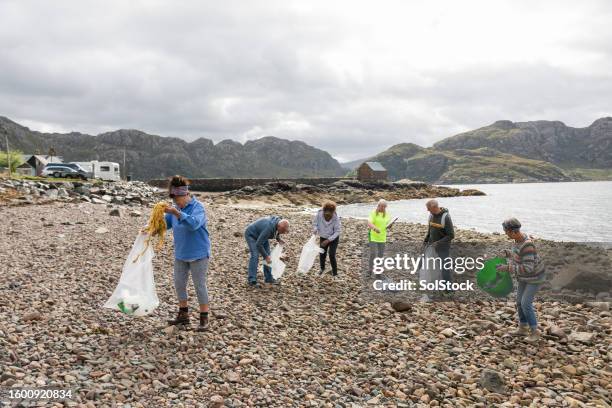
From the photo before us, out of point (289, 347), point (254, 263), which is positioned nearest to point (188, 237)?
point (289, 347)

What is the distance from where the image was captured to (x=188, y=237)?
704 centimetres

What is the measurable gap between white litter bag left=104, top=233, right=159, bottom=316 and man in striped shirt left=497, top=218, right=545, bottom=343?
242 inches

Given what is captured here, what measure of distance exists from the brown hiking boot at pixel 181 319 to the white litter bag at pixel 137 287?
582 millimetres

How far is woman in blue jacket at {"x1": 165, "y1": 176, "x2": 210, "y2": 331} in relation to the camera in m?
6.74

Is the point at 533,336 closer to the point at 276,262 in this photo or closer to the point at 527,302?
the point at 527,302

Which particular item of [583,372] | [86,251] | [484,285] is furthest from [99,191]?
[583,372]

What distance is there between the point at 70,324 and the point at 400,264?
10109 mm

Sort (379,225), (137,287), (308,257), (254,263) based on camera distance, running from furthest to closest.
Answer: (379,225) < (308,257) < (254,263) < (137,287)

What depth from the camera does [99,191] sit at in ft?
117

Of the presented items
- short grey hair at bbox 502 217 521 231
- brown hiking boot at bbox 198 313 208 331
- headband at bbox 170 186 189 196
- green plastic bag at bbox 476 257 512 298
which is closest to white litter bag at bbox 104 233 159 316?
brown hiking boot at bbox 198 313 208 331

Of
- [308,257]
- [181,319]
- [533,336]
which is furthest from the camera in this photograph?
[308,257]

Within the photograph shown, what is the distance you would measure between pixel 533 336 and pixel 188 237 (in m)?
6.25

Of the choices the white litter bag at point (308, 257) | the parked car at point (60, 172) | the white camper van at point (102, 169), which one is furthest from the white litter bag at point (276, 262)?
the white camper van at point (102, 169)

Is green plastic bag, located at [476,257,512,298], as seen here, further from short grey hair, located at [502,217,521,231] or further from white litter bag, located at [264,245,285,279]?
white litter bag, located at [264,245,285,279]
